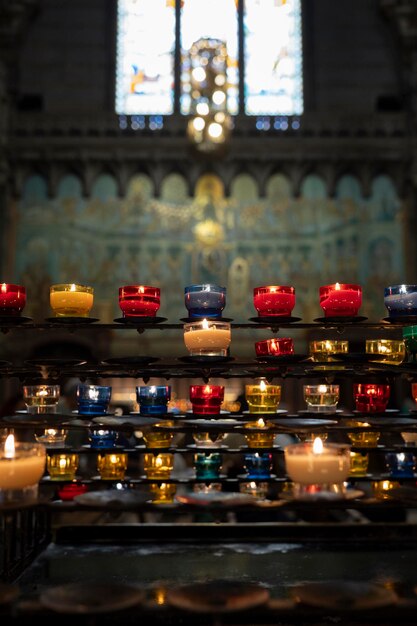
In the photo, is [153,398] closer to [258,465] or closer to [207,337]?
[207,337]

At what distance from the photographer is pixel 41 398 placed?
8.86 ft

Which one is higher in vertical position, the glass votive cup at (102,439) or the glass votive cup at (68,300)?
the glass votive cup at (68,300)

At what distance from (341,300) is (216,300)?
494 millimetres

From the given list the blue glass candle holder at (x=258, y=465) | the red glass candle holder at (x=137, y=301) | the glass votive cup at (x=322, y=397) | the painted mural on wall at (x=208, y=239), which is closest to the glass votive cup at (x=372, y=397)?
the glass votive cup at (x=322, y=397)

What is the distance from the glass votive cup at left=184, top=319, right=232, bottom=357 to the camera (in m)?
2.50

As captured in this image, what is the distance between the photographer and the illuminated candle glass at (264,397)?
2727 mm

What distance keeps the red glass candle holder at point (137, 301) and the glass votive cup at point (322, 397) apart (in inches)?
28.9

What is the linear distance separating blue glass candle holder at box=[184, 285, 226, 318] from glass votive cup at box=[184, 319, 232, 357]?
14cm

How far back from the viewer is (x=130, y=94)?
12.4 metres

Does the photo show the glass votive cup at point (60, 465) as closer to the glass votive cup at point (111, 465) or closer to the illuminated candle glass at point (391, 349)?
the glass votive cup at point (111, 465)

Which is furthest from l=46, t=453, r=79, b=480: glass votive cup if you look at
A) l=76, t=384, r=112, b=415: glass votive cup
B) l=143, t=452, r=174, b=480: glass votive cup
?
l=143, t=452, r=174, b=480: glass votive cup

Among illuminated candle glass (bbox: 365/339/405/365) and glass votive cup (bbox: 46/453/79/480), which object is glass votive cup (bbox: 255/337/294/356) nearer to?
illuminated candle glass (bbox: 365/339/405/365)

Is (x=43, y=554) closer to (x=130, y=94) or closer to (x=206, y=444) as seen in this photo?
(x=206, y=444)

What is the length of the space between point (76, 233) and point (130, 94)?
2.90 meters
